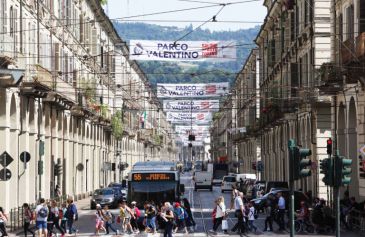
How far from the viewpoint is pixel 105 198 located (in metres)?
62.6

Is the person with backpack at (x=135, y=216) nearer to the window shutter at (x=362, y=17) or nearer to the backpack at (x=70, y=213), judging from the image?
the backpack at (x=70, y=213)

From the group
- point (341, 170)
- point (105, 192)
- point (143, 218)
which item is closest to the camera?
point (341, 170)

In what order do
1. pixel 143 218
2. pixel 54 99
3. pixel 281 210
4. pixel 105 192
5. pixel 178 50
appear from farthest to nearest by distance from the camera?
pixel 105 192
pixel 54 99
pixel 178 50
pixel 281 210
pixel 143 218

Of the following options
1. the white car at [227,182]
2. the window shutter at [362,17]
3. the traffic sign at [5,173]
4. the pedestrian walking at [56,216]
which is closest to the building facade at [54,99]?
the traffic sign at [5,173]

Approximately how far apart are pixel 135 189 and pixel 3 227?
369 inches

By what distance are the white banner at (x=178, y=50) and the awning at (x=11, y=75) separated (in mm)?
5790

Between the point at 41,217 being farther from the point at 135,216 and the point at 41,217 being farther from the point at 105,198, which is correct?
the point at 105,198

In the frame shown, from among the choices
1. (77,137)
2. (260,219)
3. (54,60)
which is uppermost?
(54,60)

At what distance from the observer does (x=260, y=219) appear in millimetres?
54281

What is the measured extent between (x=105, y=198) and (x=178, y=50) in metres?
20.6

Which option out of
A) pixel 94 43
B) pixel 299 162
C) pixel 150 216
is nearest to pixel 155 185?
pixel 150 216

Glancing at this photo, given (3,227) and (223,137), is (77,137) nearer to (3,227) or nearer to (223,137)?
(3,227)

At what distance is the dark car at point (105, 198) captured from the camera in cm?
6219

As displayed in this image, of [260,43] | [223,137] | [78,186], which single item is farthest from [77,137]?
[223,137]
